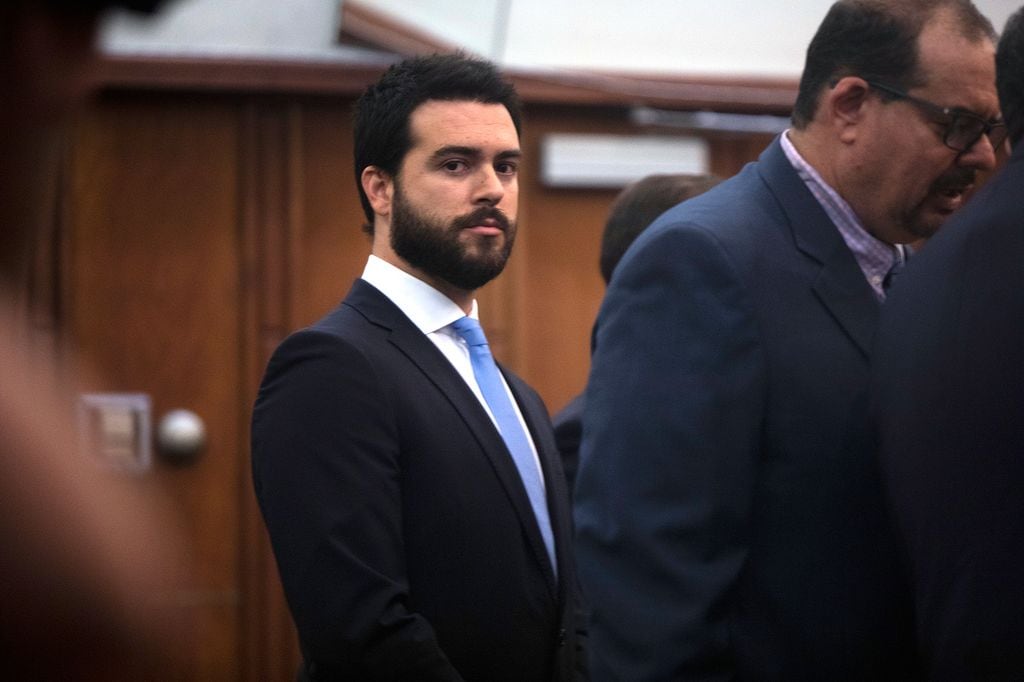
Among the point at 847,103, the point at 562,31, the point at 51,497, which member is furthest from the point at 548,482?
the point at 562,31

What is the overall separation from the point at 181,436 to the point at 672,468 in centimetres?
360

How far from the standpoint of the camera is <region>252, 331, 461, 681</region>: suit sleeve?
7.01 ft

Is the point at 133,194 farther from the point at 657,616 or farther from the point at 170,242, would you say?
the point at 657,616

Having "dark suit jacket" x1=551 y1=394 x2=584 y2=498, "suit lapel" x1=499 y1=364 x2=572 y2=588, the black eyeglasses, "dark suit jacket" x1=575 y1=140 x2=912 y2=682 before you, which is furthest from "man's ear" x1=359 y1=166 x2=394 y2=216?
the black eyeglasses

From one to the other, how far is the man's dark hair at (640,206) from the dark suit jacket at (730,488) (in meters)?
1.26

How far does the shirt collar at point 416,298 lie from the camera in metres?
2.47

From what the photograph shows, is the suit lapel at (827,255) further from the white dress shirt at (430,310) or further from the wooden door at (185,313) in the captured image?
the wooden door at (185,313)

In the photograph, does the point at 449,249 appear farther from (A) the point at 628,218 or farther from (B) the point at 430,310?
(A) the point at 628,218

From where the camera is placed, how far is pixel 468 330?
8.29ft

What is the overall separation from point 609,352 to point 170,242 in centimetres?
356

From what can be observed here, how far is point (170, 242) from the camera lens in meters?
5.20

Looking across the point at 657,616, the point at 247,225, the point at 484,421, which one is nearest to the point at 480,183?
the point at 484,421

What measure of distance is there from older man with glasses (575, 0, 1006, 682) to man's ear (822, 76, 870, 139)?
0.18m

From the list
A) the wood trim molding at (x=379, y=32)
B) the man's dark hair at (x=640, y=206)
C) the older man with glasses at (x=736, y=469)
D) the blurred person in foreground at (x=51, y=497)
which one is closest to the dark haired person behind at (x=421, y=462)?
the older man with glasses at (x=736, y=469)
